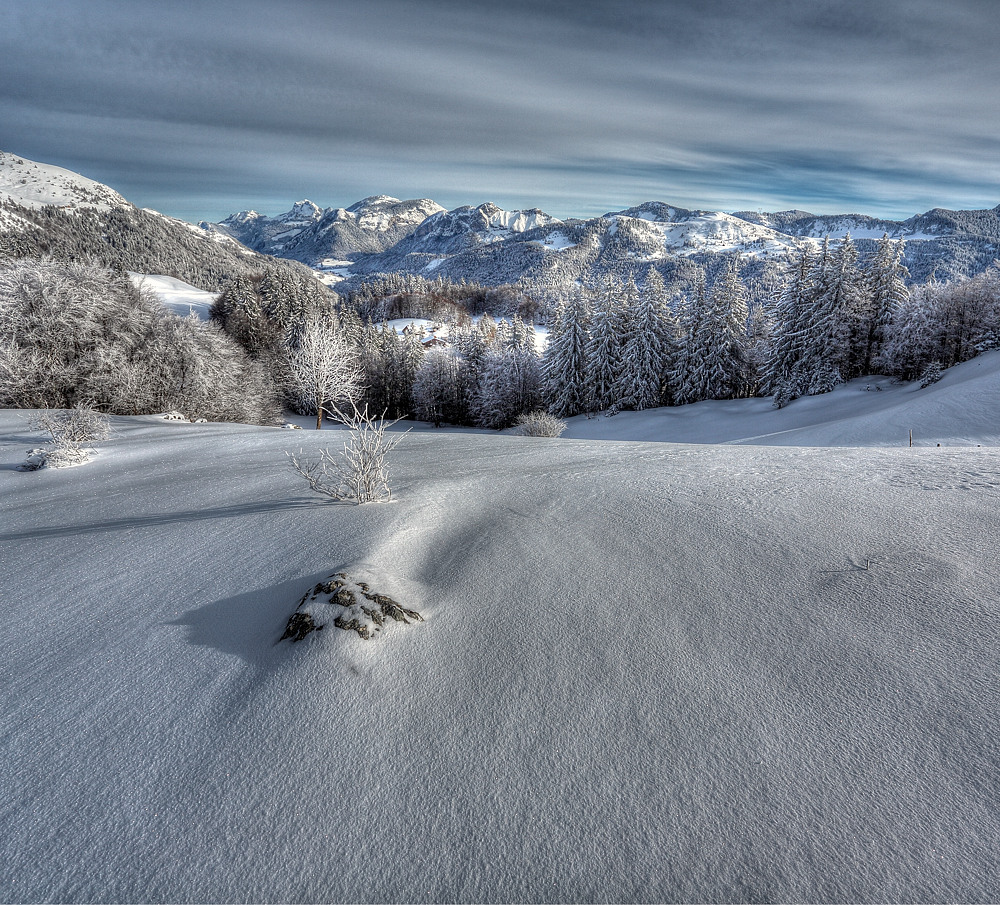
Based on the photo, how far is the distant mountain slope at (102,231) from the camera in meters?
125

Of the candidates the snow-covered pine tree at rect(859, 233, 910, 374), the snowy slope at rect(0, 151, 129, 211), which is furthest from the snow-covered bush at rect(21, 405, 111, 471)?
the snowy slope at rect(0, 151, 129, 211)

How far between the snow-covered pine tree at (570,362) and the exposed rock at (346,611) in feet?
117

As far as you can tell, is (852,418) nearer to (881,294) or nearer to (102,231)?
(881,294)

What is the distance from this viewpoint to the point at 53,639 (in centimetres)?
325

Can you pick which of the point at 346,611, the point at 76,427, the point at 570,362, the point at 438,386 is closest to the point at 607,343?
the point at 570,362

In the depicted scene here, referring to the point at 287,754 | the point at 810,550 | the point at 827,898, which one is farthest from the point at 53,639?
the point at 810,550

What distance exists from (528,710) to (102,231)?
20498 centimetres

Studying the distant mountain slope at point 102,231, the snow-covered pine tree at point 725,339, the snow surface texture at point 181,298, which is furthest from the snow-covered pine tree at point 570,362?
the distant mountain slope at point 102,231

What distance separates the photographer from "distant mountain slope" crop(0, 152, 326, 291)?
124562mm

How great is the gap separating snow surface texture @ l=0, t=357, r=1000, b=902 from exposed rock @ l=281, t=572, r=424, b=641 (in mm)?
94

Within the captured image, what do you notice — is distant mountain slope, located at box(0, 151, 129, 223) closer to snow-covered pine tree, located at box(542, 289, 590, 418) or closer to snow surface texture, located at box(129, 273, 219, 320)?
snow surface texture, located at box(129, 273, 219, 320)

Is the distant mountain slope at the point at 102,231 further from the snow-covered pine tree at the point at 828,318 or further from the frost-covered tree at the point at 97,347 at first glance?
the snow-covered pine tree at the point at 828,318

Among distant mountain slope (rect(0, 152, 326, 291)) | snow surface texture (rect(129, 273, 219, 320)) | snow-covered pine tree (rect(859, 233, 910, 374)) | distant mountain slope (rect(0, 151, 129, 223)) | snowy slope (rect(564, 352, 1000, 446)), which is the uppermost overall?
distant mountain slope (rect(0, 151, 129, 223))

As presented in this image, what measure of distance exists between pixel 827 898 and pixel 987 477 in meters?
5.77
